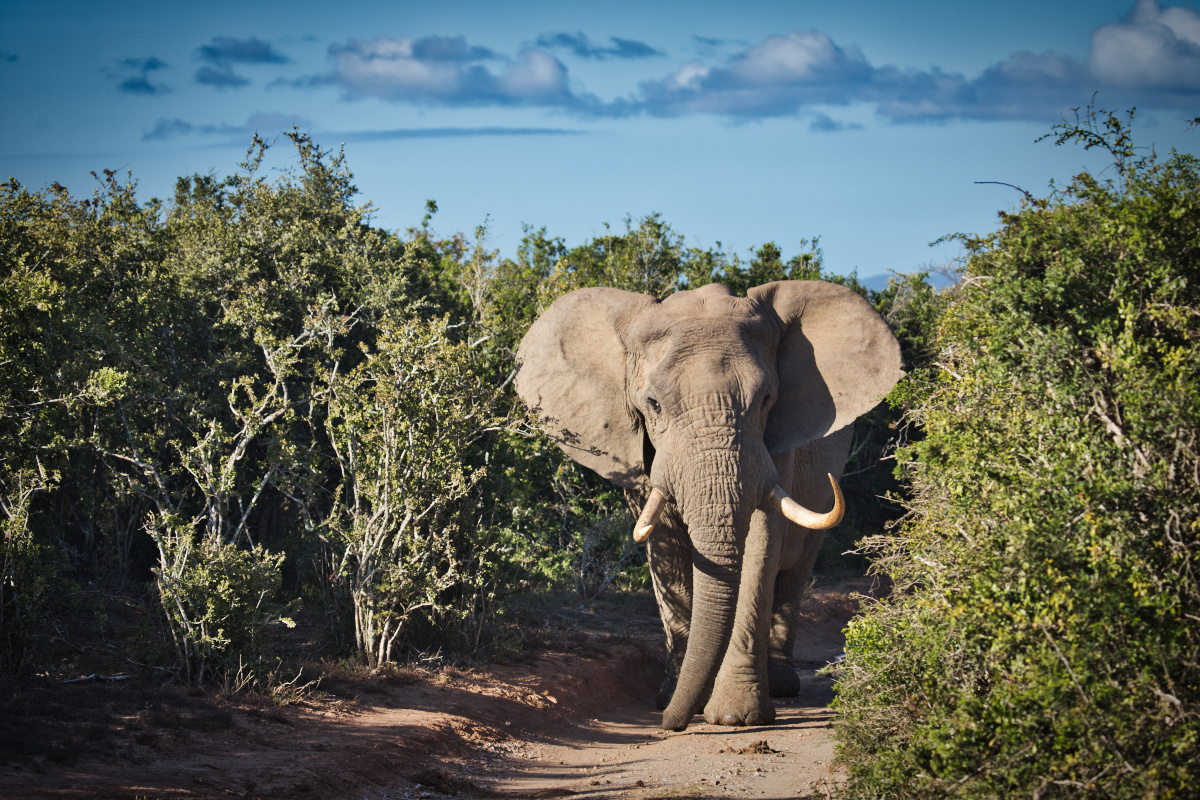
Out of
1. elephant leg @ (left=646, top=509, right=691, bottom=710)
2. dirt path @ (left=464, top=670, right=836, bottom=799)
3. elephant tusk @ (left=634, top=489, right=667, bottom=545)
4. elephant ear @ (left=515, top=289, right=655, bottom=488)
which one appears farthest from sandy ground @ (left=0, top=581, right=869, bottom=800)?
elephant ear @ (left=515, top=289, right=655, bottom=488)

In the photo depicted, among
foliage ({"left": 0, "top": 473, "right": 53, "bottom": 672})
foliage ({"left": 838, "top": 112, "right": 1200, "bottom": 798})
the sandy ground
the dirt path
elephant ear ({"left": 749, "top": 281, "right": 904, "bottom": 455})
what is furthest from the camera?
elephant ear ({"left": 749, "top": 281, "right": 904, "bottom": 455})

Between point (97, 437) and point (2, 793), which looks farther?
point (97, 437)

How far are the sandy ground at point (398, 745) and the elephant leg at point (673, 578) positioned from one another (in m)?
0.82

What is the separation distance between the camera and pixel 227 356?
10.5 m

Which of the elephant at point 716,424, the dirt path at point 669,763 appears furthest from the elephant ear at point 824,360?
the dirt path at point 669,763

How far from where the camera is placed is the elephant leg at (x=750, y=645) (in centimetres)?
843

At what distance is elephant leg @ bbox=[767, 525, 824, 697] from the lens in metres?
10.2

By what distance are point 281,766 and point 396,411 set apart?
328 cm

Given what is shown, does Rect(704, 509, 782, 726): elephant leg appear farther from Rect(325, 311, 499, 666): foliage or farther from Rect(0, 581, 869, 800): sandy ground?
Rect(325, 311, 499, 666): foliage

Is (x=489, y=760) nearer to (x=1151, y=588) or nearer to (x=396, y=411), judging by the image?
(x=396, y=411)

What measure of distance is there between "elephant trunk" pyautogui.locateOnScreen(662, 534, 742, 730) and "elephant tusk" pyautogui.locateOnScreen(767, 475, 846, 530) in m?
0.62

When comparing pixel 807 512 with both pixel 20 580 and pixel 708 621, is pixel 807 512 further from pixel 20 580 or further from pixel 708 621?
pixel 20 580

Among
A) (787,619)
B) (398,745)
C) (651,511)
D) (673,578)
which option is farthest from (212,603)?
(787,619)

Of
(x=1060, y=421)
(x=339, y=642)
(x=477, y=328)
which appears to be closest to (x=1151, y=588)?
(x=1060, y=421)
